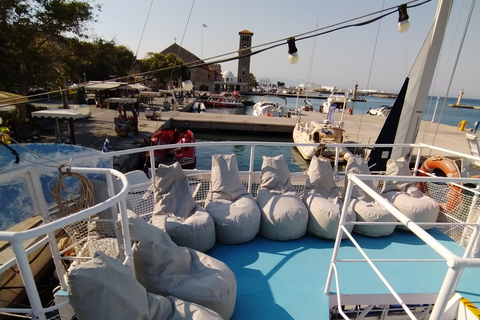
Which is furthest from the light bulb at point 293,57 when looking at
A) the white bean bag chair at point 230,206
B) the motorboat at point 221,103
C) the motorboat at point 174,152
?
the motorboat at point 221,103

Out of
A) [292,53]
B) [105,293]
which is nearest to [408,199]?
[292,53]

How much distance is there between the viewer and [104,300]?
4.76 ft

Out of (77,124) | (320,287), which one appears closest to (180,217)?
(320,287)

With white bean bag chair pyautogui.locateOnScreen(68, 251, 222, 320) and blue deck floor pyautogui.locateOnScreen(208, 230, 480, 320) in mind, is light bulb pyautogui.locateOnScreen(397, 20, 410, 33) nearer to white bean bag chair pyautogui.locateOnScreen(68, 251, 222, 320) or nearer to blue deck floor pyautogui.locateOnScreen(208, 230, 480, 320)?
blue deck floor pyautogui.locateOnScreen(208, 230, 480, 320)

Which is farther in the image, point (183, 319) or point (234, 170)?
point (234, 170)

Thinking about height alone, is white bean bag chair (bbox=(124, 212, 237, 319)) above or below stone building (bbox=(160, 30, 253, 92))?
below

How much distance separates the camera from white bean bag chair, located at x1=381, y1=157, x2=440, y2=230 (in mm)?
3875

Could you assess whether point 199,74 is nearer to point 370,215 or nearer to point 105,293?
point 370,215

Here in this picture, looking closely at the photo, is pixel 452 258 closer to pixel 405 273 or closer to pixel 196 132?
pixel 405 273

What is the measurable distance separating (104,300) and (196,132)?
21.1 m

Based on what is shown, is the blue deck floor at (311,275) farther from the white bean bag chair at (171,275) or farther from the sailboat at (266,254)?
the white bean bag chair at (171,275)

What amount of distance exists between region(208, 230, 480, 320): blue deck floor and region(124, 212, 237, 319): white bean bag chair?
44 cm

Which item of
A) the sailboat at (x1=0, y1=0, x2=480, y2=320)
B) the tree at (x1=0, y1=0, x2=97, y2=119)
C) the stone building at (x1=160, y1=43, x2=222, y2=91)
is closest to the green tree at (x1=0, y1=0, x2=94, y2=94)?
the tree at (x1=0, y1=0, x2=97, y2=119)

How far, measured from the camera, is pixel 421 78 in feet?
19.1
